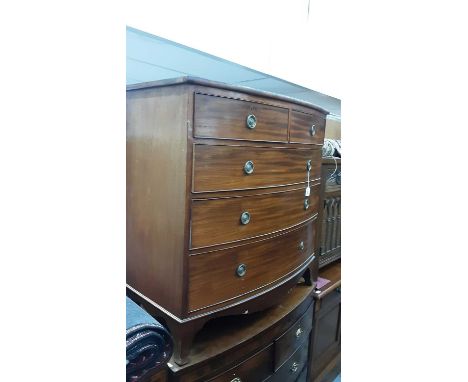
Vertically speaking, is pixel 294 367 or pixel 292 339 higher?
pixel 292 339

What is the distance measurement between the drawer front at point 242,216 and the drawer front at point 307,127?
188 mm

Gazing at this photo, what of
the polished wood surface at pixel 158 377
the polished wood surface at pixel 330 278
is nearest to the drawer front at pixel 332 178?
the polished wood surface at pixel 330 278

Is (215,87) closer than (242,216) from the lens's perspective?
Yes

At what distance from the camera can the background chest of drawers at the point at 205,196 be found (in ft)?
2.66

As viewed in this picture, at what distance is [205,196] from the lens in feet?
2.71

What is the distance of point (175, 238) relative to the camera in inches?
33.1

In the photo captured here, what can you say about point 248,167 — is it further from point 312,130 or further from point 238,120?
point 312,130

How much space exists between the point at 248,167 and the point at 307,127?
333 millimetres

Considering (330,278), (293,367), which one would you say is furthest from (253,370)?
(330,278)

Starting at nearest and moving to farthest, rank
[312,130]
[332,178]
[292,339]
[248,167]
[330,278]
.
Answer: [248,167], [312,130], [292,339], [332,178], [330,278]

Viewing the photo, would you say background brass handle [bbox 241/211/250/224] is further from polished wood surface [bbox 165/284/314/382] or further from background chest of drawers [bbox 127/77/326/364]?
polished wood surface [bbox 165/284/314/382]

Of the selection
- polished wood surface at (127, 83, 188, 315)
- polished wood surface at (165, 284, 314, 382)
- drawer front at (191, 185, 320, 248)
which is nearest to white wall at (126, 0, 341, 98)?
polished wood surface at (127, 83, 188, 315)
